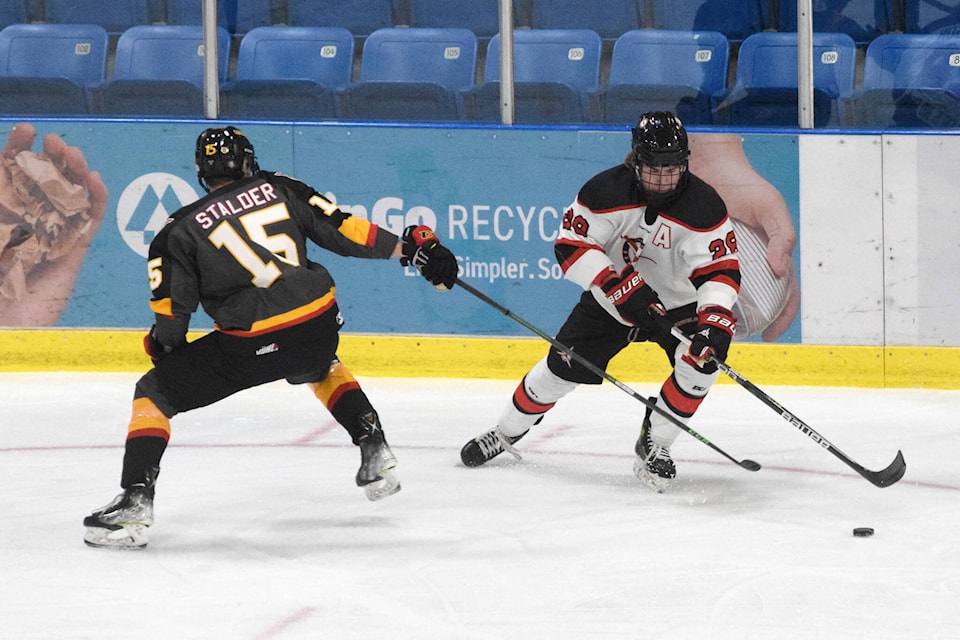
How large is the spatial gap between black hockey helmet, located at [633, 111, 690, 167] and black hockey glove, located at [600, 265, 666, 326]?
325 millimetres

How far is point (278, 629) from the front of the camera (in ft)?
9.34

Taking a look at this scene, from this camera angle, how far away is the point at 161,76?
6137mm

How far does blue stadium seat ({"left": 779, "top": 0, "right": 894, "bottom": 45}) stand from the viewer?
5.76m

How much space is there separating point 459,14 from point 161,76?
1297mm

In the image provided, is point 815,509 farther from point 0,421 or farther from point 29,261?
point 29,261

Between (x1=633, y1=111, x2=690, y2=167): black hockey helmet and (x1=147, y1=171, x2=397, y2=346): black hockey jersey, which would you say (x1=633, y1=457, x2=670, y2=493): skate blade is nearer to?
(x1=633, y1=111, x2=690, y2=167): black hockey helmet

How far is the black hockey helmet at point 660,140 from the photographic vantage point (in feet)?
12.4

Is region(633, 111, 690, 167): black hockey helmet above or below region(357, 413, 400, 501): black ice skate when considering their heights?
above

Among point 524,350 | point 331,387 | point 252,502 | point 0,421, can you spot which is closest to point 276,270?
point 331,387

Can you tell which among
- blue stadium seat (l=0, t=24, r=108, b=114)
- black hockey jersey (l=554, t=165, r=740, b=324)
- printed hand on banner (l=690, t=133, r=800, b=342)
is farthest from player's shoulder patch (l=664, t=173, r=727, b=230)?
blue stadium seat (l=0, t=24, r=108, b=114)

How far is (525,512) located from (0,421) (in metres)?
2.21

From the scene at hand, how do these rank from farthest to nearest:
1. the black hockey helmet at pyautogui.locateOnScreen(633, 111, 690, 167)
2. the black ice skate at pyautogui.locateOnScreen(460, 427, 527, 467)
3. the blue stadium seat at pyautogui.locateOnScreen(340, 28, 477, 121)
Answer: the blue stadium seat at pyautogui.locateOnScreen(340, 28, 477, 121)
the black ice skate at pyautogui.locateOnScreen(460, 427, 527, 467)
the black hockey helmet at pyautogui.locateOnScreen(633, 111, 690, 167)

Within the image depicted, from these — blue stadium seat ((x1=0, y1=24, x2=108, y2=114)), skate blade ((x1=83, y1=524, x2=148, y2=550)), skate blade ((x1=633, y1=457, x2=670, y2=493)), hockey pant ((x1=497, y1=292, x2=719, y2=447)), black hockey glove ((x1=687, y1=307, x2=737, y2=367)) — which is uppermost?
blue stadium seat ((x1=0, y1=24, x2=108, y2=114))

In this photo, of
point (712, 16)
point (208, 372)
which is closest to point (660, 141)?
point (208, 372)
